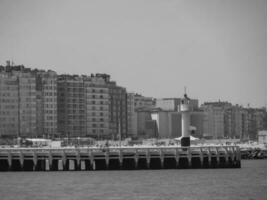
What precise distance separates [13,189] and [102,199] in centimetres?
1407

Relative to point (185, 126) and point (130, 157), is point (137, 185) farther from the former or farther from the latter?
point (185, 126)

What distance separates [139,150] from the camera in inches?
4503

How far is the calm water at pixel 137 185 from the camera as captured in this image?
8456cm

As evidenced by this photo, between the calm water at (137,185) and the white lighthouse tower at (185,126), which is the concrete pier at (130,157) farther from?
the white lighthouse tower at (185,126)

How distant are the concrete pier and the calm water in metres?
1.83

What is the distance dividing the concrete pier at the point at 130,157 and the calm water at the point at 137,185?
1834mm

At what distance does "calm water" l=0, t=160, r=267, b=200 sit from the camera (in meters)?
84.6

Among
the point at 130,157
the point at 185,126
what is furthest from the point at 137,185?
the point at 185,126

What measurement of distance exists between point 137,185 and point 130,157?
1999cm

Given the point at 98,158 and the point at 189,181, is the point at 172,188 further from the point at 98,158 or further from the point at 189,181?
the point at 98,158

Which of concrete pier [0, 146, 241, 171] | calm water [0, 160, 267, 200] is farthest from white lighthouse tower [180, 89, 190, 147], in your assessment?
calm water [0, 160, 267, 200]

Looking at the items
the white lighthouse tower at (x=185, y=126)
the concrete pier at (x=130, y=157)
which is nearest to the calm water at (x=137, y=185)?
the concrete pier at (x=130, y=157)

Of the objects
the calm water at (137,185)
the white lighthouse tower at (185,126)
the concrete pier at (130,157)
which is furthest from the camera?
the white lighthouse tower at (185,126)

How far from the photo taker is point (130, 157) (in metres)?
114
